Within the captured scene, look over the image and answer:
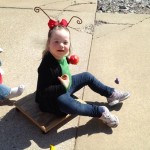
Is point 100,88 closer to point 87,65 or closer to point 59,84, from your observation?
point 59,84

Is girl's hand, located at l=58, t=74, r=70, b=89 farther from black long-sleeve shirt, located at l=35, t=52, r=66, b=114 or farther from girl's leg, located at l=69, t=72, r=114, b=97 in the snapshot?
girl's leg, located at l=69, t=72, r=114, b=97

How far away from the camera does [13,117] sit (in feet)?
11.6

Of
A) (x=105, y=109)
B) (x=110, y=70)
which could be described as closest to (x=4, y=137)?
(x=105, y=109)

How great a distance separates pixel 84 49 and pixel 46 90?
141 centimetres

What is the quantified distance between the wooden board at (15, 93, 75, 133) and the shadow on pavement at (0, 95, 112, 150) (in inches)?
3.2

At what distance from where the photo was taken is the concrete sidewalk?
130 inches

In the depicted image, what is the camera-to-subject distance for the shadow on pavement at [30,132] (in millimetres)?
3258

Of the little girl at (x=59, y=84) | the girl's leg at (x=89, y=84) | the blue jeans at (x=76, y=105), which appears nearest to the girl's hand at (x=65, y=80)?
the little girl at (x=59, y=84)

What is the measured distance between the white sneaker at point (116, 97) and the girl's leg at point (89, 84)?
0.04 m

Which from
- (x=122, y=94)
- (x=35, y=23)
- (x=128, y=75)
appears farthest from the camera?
(x=35, y=23)

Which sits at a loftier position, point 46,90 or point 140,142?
point 46,90

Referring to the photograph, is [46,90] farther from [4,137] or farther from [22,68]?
[22,68]

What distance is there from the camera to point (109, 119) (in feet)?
10.9

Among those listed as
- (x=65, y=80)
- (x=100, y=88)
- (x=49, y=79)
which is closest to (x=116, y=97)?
(x=100, y=88)
